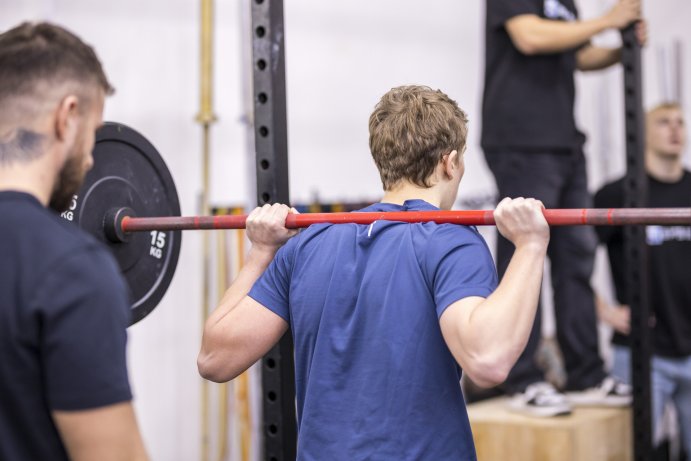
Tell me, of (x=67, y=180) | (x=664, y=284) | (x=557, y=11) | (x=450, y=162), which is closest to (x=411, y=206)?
(x=450, y=162)

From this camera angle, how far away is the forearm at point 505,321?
125 cm

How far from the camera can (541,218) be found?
4.67ft

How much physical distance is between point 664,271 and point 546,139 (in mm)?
901

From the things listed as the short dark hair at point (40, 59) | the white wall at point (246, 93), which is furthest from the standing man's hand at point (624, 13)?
the short dark hair at point (40, 59)

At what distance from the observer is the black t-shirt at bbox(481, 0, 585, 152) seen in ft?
9.12

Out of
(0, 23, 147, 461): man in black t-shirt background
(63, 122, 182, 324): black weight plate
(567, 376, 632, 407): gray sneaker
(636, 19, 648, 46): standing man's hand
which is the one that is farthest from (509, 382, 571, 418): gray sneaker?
(0, 23, 147, 461): man in black t-shirt background

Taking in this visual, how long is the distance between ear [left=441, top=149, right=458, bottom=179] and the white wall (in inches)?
51.6

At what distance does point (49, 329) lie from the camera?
0.98 m

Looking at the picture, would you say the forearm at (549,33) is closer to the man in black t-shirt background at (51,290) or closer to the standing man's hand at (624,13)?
the standing man's hand at (624,13)

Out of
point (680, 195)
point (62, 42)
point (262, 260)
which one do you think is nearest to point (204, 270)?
point (262, 260)

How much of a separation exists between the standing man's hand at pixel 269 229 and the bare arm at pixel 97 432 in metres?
0.66

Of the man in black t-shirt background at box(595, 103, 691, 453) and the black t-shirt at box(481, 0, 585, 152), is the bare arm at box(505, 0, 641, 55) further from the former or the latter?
the man in black t-shirt background at box(595, 103, 691, 453)

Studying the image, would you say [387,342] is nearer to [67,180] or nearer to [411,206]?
[411,206]

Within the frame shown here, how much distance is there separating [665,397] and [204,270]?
181cm
